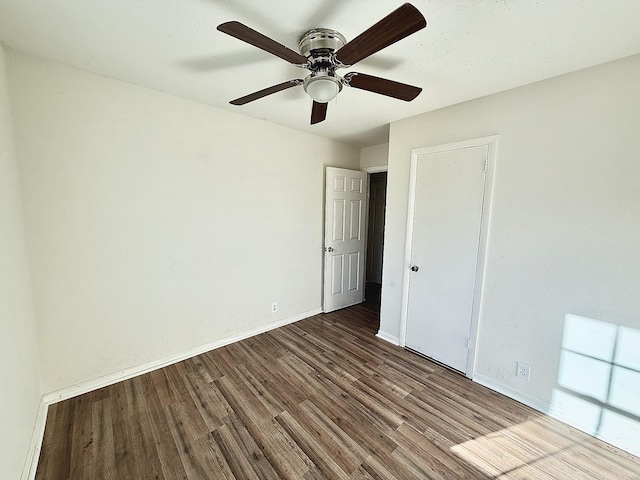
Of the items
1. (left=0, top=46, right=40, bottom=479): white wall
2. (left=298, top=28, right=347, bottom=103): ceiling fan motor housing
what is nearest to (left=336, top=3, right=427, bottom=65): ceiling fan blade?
(left=298, top=28, right=347, bottom=103): ceiling fan motor housing

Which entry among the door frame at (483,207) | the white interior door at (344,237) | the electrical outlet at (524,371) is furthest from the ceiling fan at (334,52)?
the electrical outlet at (524,371)

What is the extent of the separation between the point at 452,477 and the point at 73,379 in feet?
8.94

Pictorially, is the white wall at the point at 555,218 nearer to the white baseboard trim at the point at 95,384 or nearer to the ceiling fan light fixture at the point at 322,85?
the ceiling fan light fixture at the point at 322,85

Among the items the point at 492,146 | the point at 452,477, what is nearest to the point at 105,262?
the point at 452,477

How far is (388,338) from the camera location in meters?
2.94

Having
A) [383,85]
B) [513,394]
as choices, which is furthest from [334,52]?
[513,394]

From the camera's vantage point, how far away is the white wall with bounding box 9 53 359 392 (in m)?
1.79

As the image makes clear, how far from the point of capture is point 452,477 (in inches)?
56.2

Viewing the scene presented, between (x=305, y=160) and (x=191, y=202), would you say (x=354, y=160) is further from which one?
(x=191, y=202)

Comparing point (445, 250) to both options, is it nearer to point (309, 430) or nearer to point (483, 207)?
point (483, 207)

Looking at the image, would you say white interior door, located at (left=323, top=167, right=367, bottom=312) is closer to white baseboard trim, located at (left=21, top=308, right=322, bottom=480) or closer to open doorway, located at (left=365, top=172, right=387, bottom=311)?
white baseboard trim, located at (left=21, top=308, right=322, bottom=480)

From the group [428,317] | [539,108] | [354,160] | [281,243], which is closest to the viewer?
[539,108]

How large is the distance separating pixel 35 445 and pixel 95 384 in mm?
565

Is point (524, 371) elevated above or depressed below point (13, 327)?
below
